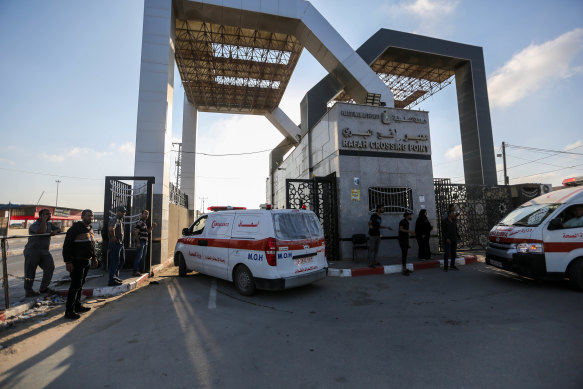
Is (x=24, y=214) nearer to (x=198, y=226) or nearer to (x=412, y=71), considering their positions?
(x=198, y=226)

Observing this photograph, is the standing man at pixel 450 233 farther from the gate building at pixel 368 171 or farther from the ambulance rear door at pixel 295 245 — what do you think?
the ambulance rear door at pixel 295 245

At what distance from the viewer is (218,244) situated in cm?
645

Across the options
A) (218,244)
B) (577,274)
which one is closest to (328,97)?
(218,244)

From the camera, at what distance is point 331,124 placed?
10609 mm

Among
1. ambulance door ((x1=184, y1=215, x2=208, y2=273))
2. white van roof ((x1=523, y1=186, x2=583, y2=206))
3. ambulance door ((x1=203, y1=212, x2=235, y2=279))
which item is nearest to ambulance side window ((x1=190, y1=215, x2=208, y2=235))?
ambulance door ((x1=184, y1=215, x2=208, y2=273))

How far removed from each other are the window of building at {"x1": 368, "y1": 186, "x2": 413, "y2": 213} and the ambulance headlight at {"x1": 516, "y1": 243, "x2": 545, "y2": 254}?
4.46 metres

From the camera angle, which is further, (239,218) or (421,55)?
(421,55)

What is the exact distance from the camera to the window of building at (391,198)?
10133 mm

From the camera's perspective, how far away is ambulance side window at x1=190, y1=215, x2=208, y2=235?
7.29 m

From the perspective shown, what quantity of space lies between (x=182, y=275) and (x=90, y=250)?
324 cm

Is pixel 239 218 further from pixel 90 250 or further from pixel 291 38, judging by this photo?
pixel 291 38

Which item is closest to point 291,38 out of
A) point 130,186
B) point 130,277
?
point 130,186

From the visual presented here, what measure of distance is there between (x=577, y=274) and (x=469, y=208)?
6740 mm

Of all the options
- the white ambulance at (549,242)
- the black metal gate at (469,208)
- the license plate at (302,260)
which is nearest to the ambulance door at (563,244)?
the white ambulance at (549,242)
